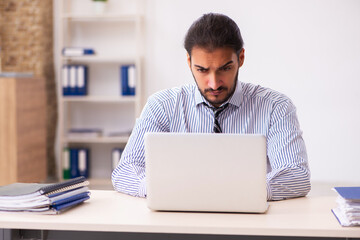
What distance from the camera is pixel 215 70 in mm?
2006

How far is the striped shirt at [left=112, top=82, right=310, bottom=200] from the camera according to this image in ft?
6.57

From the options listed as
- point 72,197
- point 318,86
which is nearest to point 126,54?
point 318,86

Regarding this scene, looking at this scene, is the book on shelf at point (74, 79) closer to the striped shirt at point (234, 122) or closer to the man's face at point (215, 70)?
the striped shirt at point (234, 122)

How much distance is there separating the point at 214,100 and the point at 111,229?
0.80m

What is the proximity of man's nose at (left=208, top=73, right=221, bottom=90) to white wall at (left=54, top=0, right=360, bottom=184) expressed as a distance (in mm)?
3380

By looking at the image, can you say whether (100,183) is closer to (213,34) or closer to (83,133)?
(83,133)

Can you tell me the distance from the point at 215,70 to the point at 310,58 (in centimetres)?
355

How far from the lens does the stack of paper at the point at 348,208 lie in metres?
1.44

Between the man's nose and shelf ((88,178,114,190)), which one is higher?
the man's nose

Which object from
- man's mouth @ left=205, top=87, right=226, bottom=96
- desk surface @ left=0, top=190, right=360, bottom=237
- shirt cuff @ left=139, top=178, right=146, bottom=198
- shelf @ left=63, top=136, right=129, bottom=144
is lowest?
shelf @ left=63, top=136, right=129, bottom=144

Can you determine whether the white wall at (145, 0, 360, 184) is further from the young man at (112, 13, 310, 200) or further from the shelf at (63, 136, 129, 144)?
the young man at (112, 13, 310, 200)

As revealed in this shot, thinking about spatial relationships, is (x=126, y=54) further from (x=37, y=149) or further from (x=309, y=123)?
(x=309, y=123)

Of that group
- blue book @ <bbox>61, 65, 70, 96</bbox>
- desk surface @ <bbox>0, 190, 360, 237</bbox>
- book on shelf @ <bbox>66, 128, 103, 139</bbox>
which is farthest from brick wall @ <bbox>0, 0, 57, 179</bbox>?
desk surface @ <bbox>0, 190, 360, 237</bbox>

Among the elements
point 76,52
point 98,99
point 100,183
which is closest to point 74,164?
point 100,183
